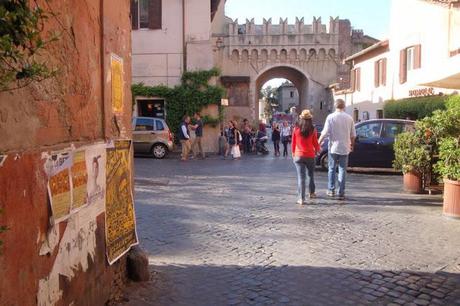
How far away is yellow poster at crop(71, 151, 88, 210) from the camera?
350 cm

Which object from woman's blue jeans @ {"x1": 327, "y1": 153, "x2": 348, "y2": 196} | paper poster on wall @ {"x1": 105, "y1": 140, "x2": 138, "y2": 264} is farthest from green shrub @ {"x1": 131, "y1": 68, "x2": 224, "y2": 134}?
paper poster on wall @ {"x1": 105, "y1": 140, "x2": 138, "y2": 264}

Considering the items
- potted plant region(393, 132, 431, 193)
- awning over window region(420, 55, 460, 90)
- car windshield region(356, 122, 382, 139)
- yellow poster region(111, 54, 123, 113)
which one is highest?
awning over window region(420, 55, 460, 90)

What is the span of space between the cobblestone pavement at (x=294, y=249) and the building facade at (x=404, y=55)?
15.2 feet

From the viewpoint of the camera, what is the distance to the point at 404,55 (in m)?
24.7

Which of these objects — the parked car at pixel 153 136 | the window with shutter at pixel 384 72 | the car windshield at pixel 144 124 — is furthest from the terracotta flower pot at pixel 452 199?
the window with shutter at pixel 384 72

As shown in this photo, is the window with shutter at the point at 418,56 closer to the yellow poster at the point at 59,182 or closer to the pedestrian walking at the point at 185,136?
the pedestrian walking at the point at 185,136

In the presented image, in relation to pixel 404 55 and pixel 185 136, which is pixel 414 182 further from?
pixel 404 55

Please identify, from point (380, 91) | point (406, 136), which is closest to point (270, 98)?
point (380, 91)

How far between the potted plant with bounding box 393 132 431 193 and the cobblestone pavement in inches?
15.2

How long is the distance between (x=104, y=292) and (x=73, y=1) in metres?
2.33

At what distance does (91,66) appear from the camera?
13.2ft

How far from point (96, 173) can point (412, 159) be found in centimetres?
795

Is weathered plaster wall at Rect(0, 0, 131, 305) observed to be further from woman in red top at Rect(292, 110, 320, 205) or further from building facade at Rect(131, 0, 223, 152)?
building facade at Rect(131, 0, 223, 152)

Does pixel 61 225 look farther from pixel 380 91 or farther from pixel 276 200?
pixel 380 91
